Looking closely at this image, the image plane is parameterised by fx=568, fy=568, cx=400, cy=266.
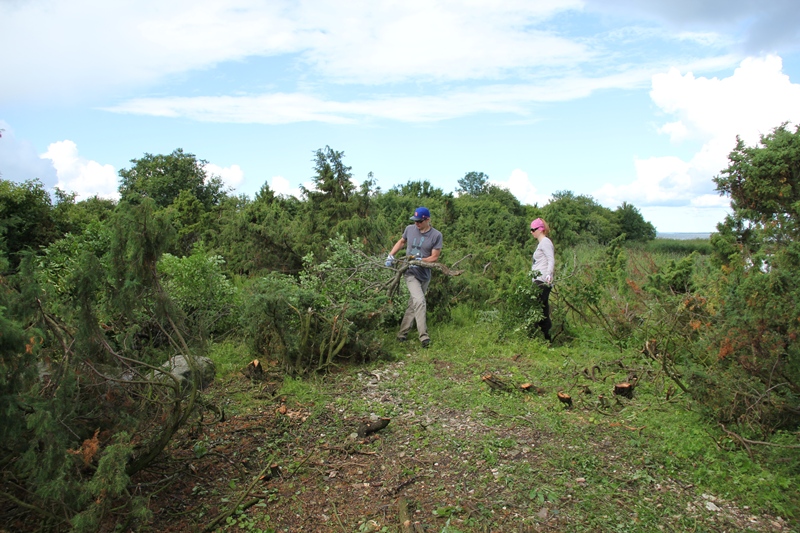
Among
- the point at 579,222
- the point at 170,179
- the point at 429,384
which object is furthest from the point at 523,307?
the point at 170,179

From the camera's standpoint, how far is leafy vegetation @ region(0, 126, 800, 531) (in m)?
3.28

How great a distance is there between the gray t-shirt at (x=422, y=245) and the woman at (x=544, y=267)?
4.30ft

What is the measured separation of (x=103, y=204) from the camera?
2103 centimetres

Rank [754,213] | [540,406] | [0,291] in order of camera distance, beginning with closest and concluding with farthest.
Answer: [0,291]
[540,406]
[754,213]

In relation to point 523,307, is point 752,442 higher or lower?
lower

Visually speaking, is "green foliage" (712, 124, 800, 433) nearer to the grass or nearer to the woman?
the grass

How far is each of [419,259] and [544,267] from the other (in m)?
1.65

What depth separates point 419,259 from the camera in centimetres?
763

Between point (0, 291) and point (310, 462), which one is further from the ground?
point (0, 291)

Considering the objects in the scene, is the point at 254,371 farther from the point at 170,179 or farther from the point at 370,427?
the point at 170,179

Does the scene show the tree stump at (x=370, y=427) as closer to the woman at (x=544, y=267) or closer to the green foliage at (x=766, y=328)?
the green foliage at (x=766, y=328)

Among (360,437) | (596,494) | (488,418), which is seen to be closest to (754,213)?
(488,418)

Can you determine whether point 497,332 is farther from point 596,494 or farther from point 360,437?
point 596,494

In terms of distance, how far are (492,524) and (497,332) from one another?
15.2 ft
